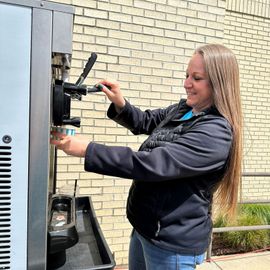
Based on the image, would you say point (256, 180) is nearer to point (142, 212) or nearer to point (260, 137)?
point (260, 137)

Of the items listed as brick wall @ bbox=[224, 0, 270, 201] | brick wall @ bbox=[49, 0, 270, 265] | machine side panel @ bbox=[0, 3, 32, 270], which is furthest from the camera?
brick wall @ bbox=[224, 0, 270, 201]

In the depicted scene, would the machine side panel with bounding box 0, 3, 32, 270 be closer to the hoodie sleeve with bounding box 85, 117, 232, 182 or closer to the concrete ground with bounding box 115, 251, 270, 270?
the hoodie sleeve with bounding box 85, 117, 232, 182

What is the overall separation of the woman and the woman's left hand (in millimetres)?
153


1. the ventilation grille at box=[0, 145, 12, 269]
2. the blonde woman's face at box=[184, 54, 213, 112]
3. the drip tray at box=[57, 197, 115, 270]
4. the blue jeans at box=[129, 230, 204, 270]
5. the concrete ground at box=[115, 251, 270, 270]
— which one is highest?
the blonde woman's face at box=[184, 54, 213, 112]

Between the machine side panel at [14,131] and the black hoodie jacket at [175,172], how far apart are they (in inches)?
11.0

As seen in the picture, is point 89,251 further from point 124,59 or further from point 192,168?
point 124,59

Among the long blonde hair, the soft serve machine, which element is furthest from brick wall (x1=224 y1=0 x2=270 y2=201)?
the soft serve machine

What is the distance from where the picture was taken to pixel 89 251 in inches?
55.3

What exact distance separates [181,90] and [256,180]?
2245 millimetres

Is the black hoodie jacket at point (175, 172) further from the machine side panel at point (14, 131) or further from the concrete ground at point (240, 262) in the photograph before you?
the concrete ground at point (240, 262)

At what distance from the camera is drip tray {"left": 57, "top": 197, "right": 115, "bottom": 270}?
4.08ft

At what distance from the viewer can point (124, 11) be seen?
3.05 meters

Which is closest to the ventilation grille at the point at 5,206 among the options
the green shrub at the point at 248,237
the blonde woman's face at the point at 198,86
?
the blonde woman's face at the point at 198,86

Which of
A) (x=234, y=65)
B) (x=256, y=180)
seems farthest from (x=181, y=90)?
(x=256, y=180)
